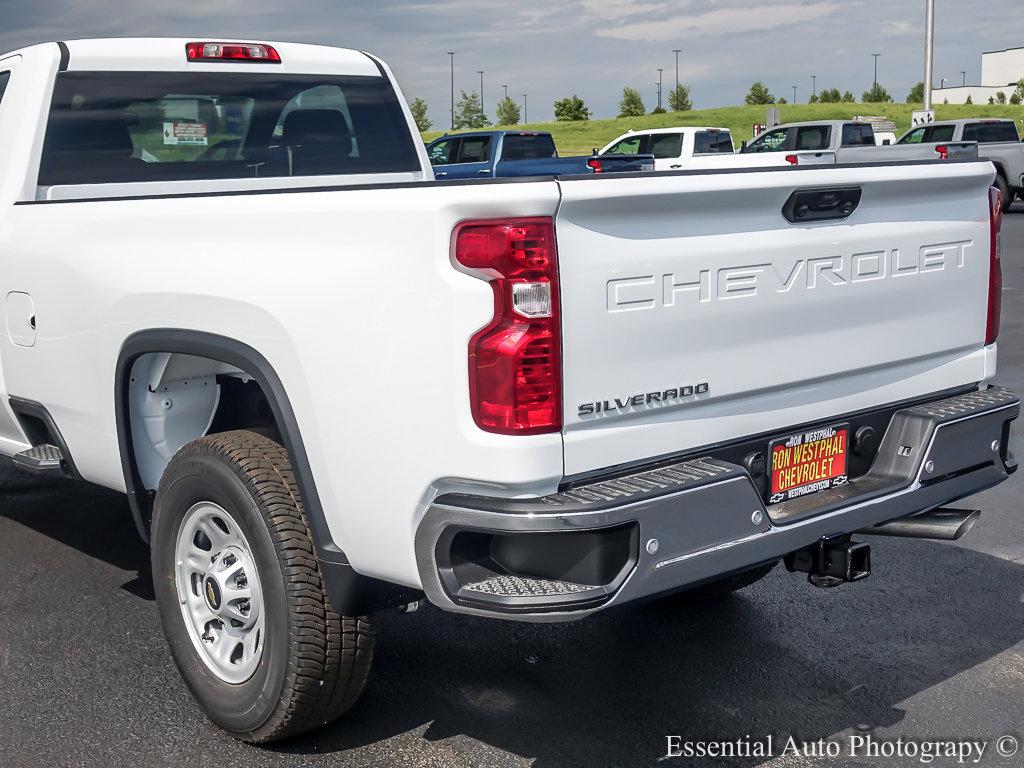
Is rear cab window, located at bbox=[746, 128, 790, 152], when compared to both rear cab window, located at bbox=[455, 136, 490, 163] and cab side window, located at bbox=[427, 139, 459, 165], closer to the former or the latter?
Result: rear cab window, located at bbox=[455, 136, 490, 163]

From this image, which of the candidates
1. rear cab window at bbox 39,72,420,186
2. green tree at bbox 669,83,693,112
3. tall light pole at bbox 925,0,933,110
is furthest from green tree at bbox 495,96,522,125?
rear cab window at bbox 39,72,420,186

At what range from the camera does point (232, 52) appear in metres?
5.59

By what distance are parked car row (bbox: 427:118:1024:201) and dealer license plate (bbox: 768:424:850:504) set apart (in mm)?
18432

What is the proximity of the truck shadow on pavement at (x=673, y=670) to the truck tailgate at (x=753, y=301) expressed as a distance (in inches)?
38.7

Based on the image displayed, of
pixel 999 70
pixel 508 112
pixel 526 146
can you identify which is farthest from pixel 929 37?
pixel 999 70

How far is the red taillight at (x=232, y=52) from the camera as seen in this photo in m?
5.48

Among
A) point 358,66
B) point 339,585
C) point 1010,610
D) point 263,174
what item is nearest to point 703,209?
point 339,585

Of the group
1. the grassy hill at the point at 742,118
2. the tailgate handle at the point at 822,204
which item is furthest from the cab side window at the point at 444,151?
the grassy hill at the point at 742,118

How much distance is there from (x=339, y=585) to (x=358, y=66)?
11.1ft

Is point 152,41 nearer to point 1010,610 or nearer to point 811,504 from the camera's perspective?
point 811,504

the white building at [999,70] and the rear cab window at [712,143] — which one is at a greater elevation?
the white building at [999,70]

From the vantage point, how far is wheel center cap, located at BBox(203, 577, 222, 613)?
375cm

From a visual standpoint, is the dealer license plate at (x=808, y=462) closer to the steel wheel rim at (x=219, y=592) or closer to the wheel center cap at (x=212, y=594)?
the steel wheel rim at (x=219, y=592)

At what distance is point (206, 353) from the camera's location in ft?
12.0
